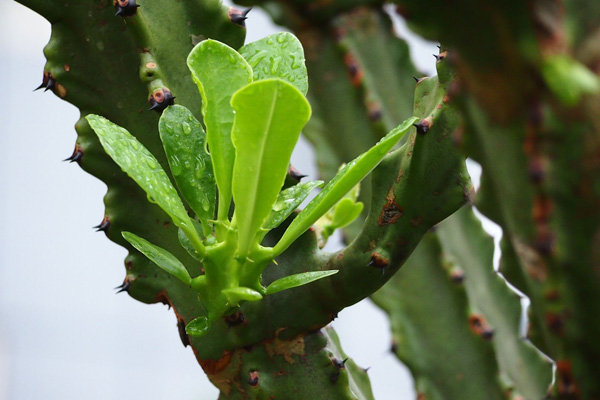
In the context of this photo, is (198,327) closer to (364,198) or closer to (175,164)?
(175,164)

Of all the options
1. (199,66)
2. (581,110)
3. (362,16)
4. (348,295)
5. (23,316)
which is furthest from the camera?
(23,316)

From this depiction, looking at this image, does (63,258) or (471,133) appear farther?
(63,258)

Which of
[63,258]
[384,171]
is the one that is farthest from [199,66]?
[63,258]

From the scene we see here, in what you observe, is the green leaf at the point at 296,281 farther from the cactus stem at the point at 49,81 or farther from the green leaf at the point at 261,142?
the cactus stem at the point at 49,81

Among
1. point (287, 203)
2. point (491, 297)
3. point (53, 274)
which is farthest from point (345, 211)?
point (53, 274)

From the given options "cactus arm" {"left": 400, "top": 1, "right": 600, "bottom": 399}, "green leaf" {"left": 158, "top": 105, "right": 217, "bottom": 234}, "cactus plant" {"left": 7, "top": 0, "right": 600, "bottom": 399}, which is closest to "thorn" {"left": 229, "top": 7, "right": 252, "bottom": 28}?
"cactus plant" {"left": 7, "top": 0, "right": 600, "bottom": 399}

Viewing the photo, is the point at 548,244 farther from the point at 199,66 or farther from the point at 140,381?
the point at 140,381

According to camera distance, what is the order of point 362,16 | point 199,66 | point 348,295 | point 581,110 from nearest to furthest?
1. point 581,110
2. point 199,66
3. point 348,295
4. point 362,16
